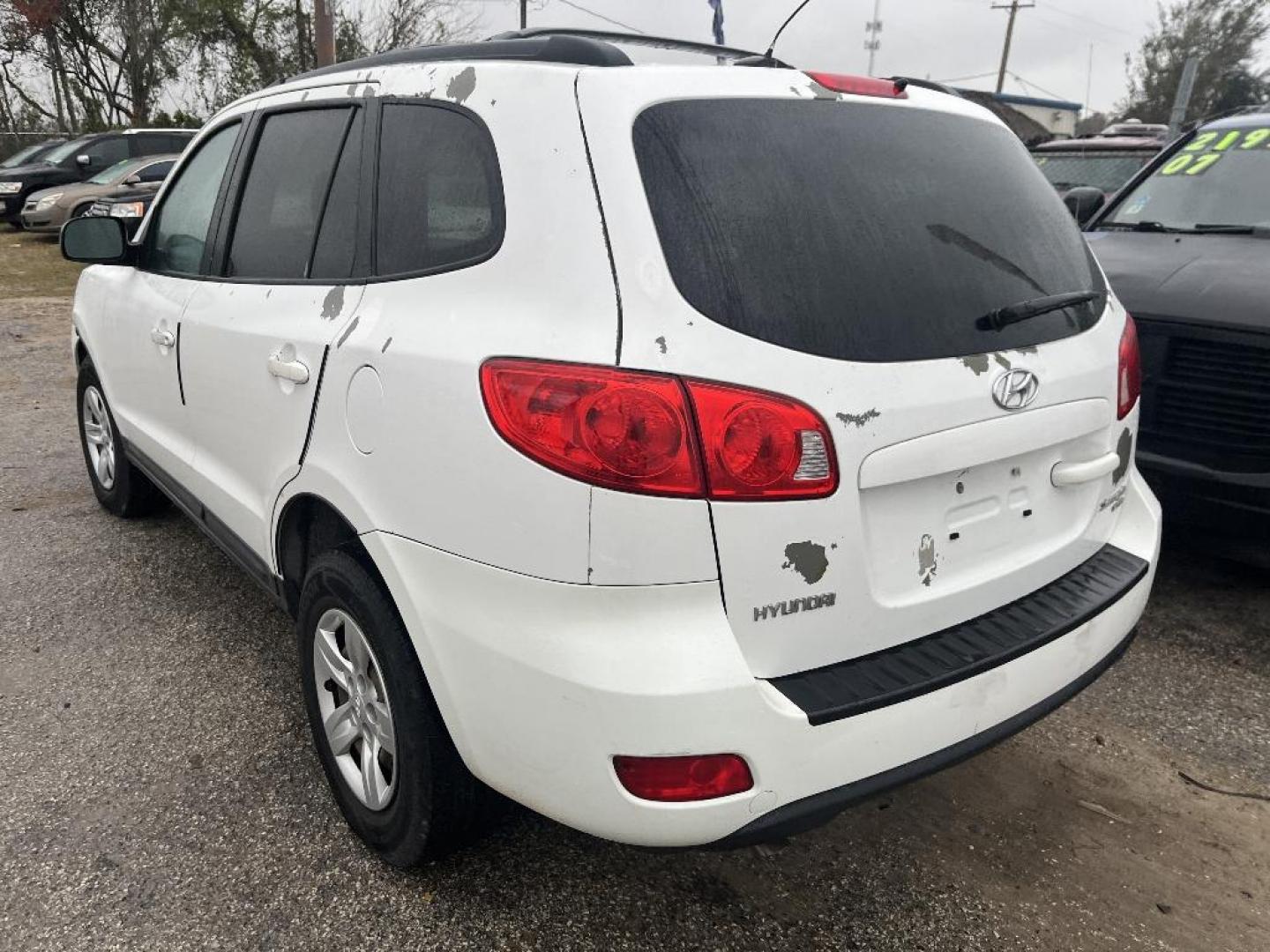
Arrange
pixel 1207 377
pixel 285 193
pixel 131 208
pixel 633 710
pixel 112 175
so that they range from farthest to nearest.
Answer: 1. pixel 112 175
2. pixel 131 208
3. pixel 1207 377
4. pixel 285 193
5. pixel 633 710

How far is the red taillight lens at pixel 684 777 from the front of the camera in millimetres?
1567

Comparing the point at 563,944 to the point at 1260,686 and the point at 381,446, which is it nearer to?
the point at 381,446

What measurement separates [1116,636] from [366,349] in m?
1.77

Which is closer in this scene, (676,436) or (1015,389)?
(676,436)

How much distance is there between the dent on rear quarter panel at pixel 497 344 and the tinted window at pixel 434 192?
1.5 inches

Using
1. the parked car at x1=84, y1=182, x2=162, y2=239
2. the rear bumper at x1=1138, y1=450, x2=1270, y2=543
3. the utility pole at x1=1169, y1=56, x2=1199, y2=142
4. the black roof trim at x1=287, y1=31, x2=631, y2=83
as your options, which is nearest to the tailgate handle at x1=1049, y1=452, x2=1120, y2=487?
the black roof trim at x1=287, y1=31, x2=631, y2=83

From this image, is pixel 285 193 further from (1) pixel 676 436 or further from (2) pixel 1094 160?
(2) pixel 1094 160

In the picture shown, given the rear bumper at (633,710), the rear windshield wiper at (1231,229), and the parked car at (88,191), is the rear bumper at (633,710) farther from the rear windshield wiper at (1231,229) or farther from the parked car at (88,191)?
the parked car at (88,191)

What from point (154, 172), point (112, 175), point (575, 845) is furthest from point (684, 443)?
point (112, 175)

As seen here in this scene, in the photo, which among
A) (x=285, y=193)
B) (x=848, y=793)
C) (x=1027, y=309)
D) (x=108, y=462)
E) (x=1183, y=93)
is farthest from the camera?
(x=1183, y=93)

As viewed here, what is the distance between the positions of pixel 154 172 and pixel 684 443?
53.0ft

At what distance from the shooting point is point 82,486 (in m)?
4.93

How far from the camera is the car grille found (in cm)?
318

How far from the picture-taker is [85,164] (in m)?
16.8
